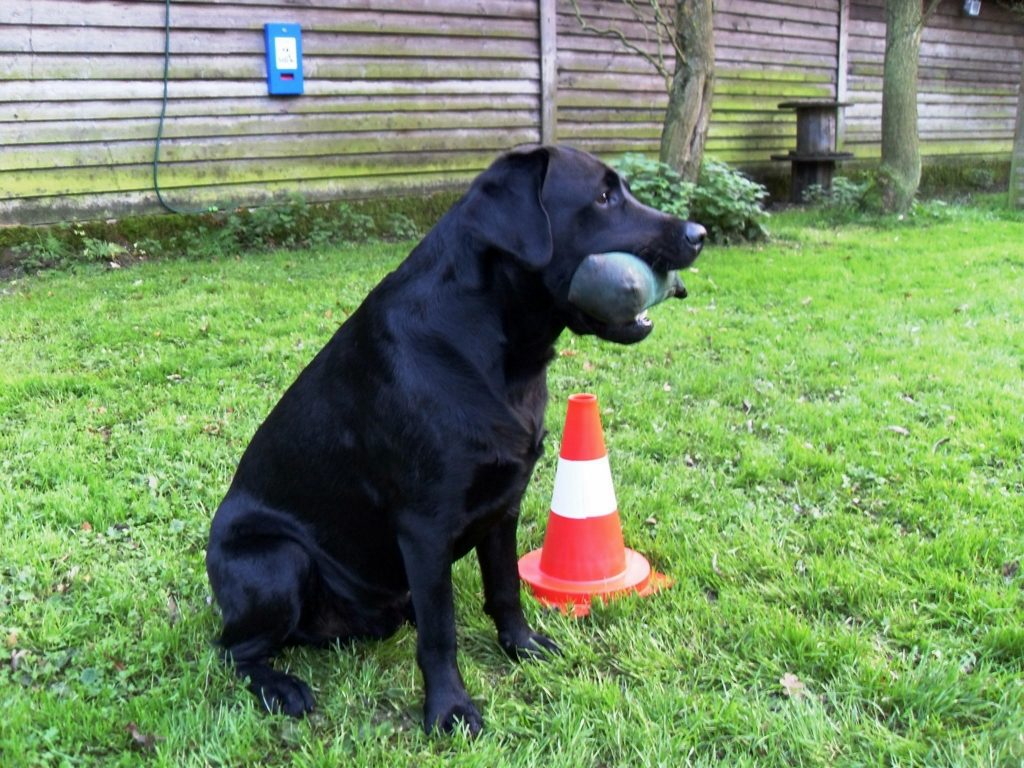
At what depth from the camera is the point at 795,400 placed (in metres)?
4.33

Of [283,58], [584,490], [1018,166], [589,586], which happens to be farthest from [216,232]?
[1018,166]

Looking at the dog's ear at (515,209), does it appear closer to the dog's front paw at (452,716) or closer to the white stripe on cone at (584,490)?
the white stripe on cone at (584,490)

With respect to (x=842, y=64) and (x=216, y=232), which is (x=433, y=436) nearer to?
(x=216, y=232)

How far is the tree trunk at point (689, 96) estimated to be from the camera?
28.0 ft

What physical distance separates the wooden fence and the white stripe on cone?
22.0 feet

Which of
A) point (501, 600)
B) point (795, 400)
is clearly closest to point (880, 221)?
point (795, 400)

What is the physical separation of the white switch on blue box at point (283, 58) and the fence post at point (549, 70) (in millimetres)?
3140

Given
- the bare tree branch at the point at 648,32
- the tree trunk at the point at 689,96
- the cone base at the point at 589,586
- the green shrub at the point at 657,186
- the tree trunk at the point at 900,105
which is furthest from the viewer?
the tree trunk at the point at 900,105

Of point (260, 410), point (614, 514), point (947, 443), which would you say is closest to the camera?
point (614, 514)

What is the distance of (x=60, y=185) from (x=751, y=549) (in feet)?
23.6

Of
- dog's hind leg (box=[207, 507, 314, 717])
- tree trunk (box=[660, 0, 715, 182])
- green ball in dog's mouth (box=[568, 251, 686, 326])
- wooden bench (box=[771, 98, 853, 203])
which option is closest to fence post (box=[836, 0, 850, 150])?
wooden bench (box=[771, 98, 853, 203])

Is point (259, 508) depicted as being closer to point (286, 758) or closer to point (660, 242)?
point (286, 758)

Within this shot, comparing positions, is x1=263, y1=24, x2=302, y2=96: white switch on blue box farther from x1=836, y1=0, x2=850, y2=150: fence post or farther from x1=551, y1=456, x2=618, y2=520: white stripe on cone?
x1=836, y1=0, x2=850, y2=150: fence post

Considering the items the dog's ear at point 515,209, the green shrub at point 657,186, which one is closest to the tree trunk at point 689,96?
the green shrub at point 657,186
